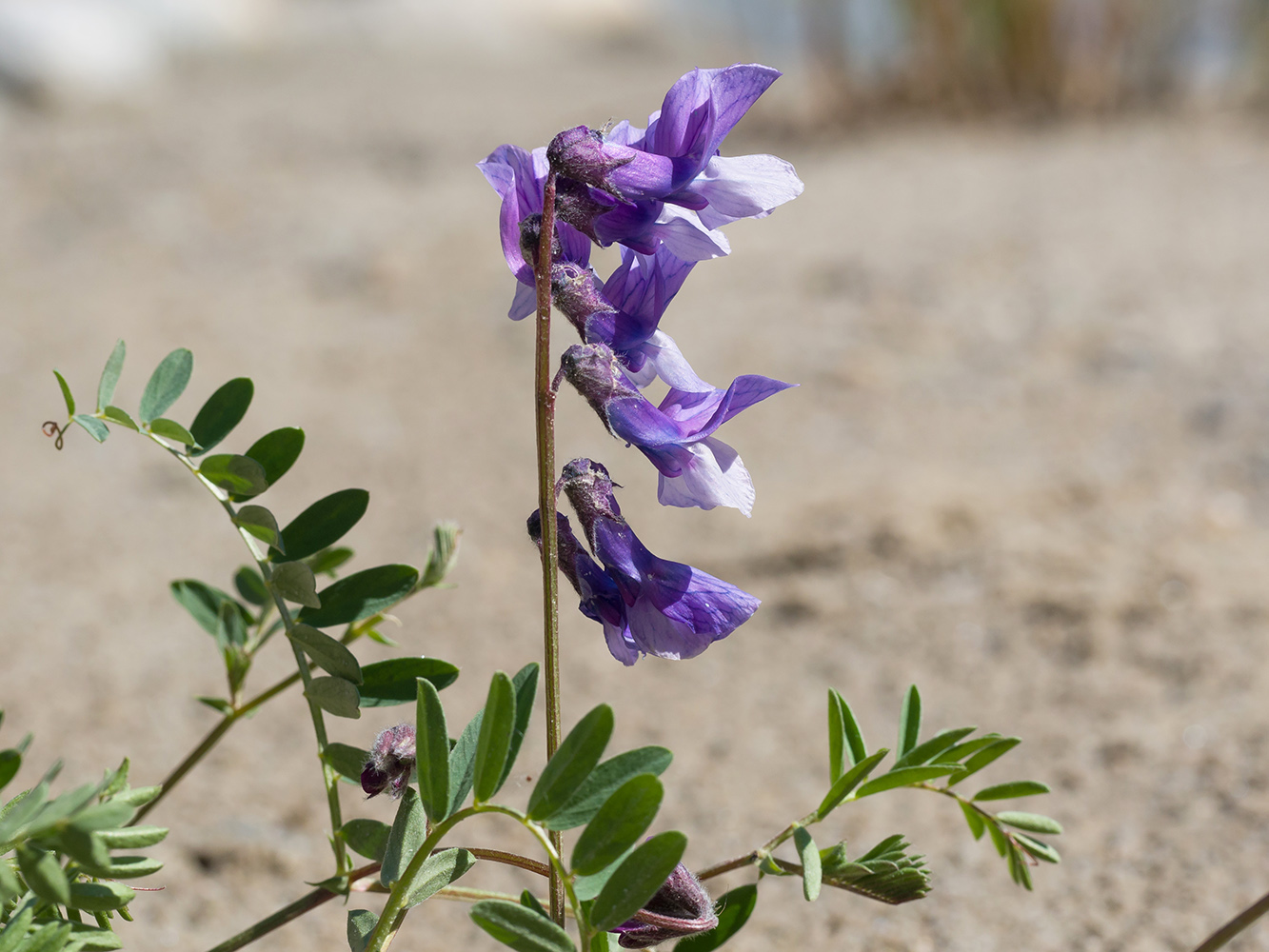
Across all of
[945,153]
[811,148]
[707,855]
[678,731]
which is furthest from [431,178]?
[707,855]

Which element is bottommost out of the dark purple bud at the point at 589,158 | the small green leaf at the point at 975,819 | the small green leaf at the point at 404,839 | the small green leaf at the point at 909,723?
the small green leaf at the point at 975,819

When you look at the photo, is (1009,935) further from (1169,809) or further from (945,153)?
(945,153)

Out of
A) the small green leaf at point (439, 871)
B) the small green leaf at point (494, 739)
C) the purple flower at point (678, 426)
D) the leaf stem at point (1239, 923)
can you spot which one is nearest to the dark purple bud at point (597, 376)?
the purple flower at point (678, 426)

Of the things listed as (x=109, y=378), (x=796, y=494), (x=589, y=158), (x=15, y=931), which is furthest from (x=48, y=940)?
(x=796, y=494)

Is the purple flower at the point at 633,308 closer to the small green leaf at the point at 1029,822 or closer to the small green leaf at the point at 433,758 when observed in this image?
the small green leaf at the point at 433,758

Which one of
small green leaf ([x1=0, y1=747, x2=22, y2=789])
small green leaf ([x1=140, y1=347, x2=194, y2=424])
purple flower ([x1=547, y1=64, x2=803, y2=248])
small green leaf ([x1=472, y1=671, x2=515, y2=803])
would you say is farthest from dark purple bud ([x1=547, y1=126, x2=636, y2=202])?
small green leaf ([x1=0, y1=747, x2=22, y2=789])

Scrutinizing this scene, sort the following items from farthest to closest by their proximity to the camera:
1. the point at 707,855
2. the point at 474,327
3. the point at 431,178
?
the point at 431,178 → the point at 474,327 → the point at 707,855
